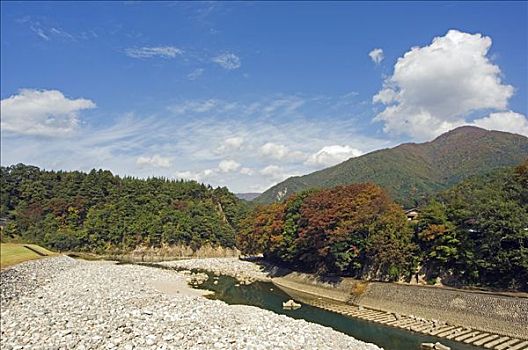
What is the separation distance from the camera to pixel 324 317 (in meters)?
31.7

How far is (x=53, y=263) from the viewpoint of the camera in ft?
166

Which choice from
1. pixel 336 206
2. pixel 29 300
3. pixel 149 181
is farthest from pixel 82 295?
pixel 149 181

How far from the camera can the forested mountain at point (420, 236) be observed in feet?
99.8

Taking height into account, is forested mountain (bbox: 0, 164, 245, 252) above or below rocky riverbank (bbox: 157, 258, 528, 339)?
above

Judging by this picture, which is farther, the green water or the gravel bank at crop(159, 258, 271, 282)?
the gravel bank at crop(159, 258, 271, 282)

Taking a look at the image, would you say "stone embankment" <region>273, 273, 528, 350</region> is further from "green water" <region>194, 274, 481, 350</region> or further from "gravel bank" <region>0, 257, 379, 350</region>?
"gravel bank" <region>0, 257, 379, 350</region>

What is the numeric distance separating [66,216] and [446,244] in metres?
76.5

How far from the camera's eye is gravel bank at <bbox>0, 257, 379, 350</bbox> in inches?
749

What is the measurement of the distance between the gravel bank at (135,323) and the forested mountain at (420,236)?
567 inches

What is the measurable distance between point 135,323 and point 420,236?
1010 inches

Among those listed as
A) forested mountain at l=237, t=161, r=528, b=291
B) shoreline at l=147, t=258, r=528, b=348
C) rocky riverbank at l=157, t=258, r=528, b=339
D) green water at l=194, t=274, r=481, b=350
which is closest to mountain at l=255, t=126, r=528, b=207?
forested mountain at l=237, t=161, r=528, b=291

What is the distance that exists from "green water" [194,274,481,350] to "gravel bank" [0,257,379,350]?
3303 mm

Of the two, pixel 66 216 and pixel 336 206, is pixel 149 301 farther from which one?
pixel 66 216

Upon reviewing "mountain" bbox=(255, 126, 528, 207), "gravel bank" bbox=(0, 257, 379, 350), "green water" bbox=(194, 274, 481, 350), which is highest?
"mountain" bbox=(255, 126, 528, 207)
